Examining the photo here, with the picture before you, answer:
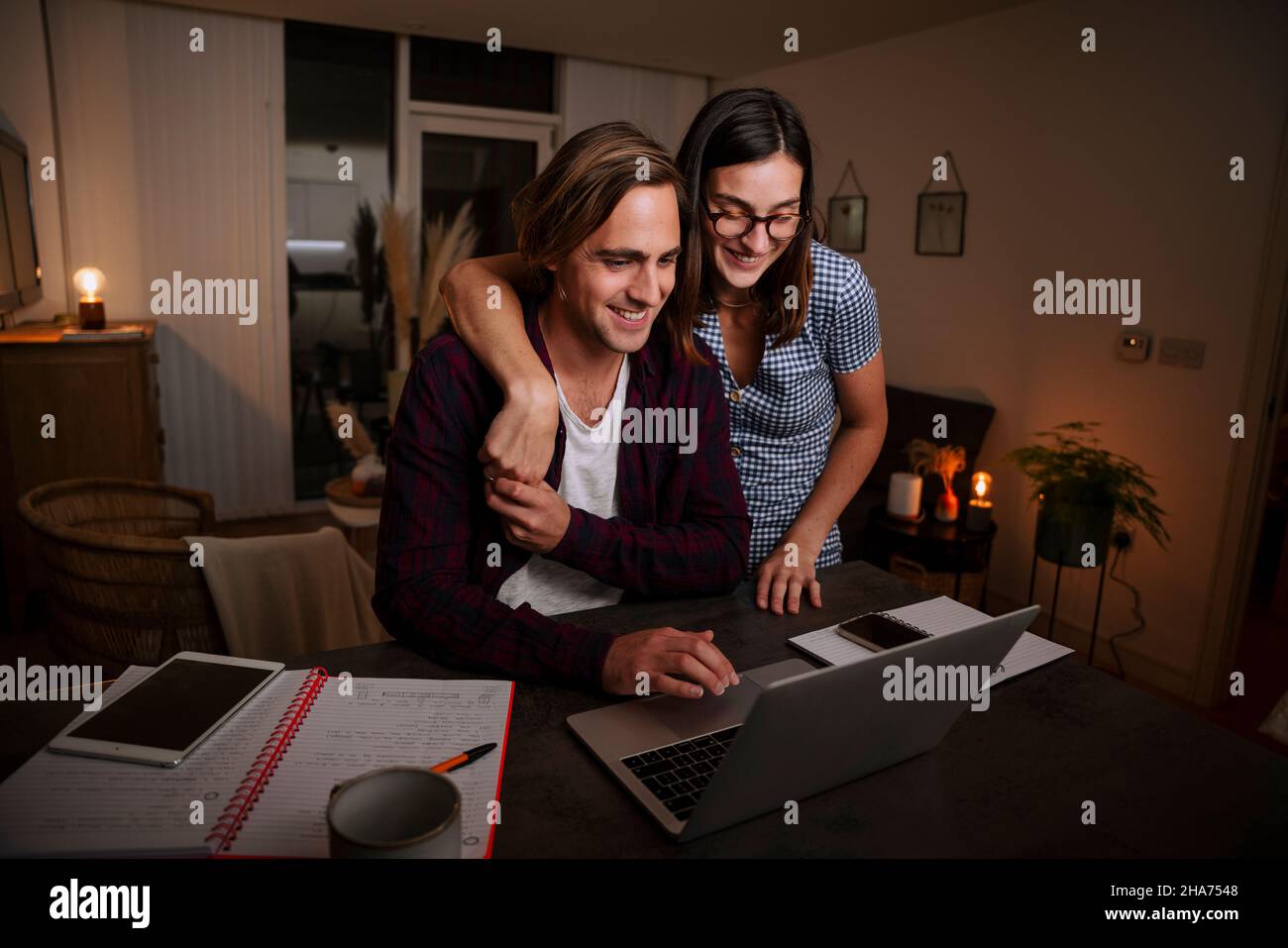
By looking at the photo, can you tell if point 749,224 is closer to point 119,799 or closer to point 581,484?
point 581,484

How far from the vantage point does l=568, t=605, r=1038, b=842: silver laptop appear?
27.9 inches

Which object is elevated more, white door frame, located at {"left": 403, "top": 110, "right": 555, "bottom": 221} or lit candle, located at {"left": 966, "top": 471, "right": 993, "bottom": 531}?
white door frame, located at {"left": 403, "top": 110, "right": 555, "bottom": 221}

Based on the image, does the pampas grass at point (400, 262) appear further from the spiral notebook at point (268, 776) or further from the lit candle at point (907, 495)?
the spiral notebook at point (268, 776)

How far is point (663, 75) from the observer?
5.39 metres

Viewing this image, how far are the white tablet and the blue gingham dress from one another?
86cm

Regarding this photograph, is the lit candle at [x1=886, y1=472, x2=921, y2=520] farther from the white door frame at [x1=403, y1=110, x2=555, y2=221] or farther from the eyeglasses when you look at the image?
the white door frame at [x1=403, y1=110, x2=555, y2=221]

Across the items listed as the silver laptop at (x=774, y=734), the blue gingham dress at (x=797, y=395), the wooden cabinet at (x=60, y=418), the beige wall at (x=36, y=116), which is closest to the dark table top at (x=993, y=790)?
the silver laptop at (x=774, y=734)

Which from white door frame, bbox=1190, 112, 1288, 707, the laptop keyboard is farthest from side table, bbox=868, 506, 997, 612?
the laptop keyboard

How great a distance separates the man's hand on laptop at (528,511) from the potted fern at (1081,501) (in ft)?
7.62

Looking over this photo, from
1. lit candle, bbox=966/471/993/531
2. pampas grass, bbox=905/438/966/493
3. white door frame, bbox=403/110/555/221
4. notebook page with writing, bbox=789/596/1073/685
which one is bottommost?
lit candle, bbox=966/471/993/531

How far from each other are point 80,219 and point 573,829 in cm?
451

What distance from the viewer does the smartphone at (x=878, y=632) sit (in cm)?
113

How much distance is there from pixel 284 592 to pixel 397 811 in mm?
1151
